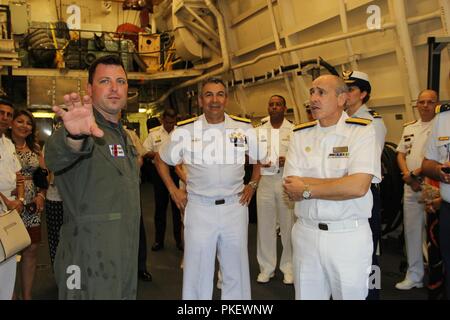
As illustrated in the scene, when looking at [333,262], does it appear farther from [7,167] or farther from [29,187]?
[29,187]

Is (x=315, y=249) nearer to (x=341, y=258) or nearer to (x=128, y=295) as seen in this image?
(x=341, y=258)

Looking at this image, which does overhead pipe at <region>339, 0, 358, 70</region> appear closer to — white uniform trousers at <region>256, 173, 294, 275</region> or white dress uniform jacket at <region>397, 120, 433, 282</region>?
white dress uniform jacket at <region>397, 120, 433, 282</region>

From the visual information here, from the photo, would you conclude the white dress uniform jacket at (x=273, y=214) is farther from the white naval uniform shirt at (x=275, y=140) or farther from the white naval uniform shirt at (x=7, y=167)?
the white naval uniform shirt at (x=7, y=167)

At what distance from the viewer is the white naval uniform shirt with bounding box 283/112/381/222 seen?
7.57 feet

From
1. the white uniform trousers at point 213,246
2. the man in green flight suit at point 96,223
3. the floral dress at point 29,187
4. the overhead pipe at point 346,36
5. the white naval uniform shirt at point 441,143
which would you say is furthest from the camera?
the overhead pipe at point 346,36

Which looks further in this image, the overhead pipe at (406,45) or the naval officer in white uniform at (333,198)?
the overhead pipe at (406,45)

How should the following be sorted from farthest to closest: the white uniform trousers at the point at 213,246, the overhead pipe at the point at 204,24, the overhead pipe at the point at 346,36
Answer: the overhead pipe at the point at 204,24 < the overhead pipe at the point at 346,36 < the white uniform trousers at the point at 213,246

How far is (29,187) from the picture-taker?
3.63m

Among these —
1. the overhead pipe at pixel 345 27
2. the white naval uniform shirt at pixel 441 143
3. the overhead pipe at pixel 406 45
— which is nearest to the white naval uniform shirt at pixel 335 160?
the white naval uniform shirt at pixel 441 143

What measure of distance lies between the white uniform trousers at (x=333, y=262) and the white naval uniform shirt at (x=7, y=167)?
234 cm

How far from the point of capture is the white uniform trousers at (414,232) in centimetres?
394

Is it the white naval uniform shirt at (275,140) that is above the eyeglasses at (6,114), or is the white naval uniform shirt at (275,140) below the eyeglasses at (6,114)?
below

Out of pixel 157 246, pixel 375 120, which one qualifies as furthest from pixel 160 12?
pixel 375 120

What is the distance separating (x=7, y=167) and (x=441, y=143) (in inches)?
128
